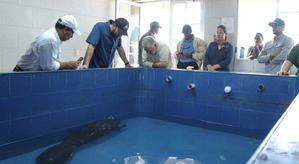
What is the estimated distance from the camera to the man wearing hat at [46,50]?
2.23 metres

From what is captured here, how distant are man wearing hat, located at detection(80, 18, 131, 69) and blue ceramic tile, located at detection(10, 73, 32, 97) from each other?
881mm

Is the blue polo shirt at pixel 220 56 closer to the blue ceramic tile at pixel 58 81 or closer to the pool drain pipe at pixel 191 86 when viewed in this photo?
the pool drain pipe at pixel 191 86

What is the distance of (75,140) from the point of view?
7.63 ft

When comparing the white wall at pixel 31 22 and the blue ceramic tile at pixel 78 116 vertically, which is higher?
the white wall at pixel 31 22

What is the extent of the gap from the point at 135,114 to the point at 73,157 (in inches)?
52.1

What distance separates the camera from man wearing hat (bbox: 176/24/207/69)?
412 centimetres

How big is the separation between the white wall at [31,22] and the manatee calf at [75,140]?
2629 millimetres

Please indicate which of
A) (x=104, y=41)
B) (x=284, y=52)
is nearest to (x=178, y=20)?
(x=284, y=52)

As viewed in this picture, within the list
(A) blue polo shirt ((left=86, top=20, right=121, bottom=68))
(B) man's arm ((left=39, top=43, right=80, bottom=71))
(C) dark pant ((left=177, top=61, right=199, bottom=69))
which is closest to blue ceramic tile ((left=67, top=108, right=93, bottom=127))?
(B) man's arm ((left=39, top=43, right=80, bottom=71))

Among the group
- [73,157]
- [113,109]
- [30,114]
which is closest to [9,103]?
[30,114]

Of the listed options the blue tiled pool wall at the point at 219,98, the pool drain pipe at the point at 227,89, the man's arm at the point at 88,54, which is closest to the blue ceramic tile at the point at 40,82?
the man's arm at the point at 88,54

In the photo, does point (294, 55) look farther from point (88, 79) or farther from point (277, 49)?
point (88, 79)

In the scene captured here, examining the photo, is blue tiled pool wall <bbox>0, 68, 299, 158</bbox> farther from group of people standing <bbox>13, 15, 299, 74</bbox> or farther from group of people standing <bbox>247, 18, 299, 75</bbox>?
group of people standing <bbox>247, 18, 299, 75</bbox>

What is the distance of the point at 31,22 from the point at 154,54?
249cm
